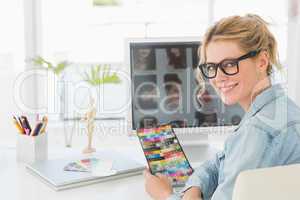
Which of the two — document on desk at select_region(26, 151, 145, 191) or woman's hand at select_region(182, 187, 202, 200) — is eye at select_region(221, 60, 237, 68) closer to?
woman's hand at select_region(182, 187, 202, 200)

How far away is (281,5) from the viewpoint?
274 cm

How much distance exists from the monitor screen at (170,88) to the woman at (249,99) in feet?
1.43

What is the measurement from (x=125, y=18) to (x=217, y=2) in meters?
0.60

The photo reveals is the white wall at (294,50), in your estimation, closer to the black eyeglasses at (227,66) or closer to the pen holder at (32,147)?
the black eyeglasses at (227,66)

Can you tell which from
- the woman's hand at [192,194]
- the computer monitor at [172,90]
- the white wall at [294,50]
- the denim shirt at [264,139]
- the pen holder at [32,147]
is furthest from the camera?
the white wall at [294,50]

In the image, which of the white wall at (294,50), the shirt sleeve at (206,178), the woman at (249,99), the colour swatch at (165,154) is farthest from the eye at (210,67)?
the white wall at (294,50)

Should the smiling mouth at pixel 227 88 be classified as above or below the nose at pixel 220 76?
below

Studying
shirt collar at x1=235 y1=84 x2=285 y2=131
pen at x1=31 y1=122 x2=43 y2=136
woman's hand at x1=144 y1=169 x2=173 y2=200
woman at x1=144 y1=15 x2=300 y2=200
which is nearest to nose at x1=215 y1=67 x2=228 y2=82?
woman at x1=144 y1=15 x2=300 y2=200

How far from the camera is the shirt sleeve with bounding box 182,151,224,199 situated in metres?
1.26

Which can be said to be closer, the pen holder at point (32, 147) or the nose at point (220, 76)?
the nose at point (220, 76)

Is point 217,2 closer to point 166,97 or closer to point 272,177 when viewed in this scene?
point 166,97

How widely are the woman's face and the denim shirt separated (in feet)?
0.16

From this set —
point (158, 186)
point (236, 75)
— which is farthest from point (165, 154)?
point (236, 75)

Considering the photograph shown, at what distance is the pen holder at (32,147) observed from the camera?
1.51 meters
